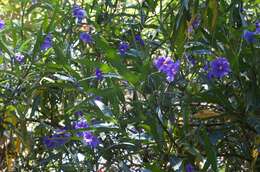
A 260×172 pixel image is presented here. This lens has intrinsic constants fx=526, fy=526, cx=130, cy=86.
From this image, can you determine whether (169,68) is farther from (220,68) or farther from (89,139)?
(89,139)

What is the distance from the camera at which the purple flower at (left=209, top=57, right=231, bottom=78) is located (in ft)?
3.60

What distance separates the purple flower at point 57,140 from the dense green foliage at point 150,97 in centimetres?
2

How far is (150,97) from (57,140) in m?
0.35

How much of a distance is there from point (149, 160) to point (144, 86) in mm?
247

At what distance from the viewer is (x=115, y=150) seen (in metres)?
1.31

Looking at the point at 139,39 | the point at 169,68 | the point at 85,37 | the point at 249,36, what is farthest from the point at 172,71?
the point at 85,37

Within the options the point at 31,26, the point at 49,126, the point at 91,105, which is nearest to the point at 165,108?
the point at 91,105

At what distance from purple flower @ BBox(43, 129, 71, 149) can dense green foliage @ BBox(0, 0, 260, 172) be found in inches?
0.9

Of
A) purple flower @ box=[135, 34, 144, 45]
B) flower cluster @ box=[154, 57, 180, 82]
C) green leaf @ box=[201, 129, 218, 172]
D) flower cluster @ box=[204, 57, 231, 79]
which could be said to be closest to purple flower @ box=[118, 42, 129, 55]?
purple flower @ box=[135, 34, 144, 45]

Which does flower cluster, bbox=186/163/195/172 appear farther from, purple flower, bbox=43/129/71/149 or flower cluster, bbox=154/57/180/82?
purple flower, bbox=43/129/71/149

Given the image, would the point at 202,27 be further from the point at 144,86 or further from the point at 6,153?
the point at 6,153

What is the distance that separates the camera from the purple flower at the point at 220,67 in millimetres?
1099

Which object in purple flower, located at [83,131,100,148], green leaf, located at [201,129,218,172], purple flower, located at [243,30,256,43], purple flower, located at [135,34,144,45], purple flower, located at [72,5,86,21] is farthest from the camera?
purple flower, located at [72,5,86,21]

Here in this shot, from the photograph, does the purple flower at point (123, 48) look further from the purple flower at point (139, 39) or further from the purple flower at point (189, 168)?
the purple flower at point (189, 168)
